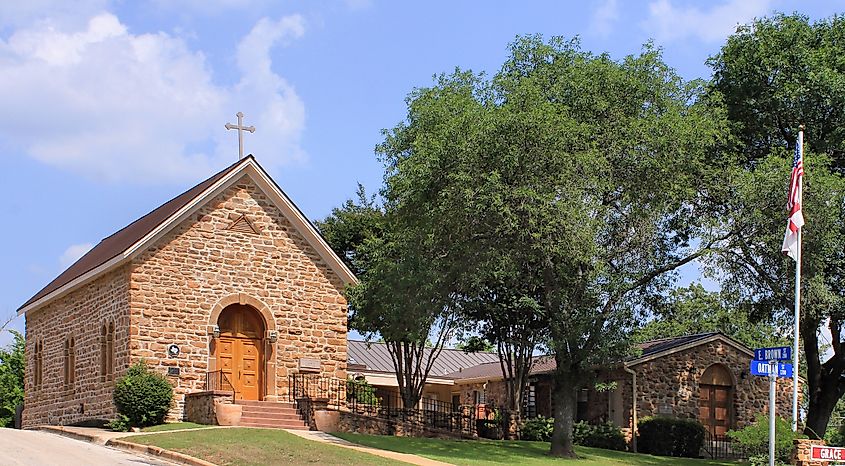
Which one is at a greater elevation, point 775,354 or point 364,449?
point 775,354

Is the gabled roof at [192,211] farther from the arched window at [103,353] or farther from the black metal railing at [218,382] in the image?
the black metal railing at [218,382]

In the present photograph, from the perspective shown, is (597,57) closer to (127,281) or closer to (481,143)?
(481,143)

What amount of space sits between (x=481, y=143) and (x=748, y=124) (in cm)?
1152

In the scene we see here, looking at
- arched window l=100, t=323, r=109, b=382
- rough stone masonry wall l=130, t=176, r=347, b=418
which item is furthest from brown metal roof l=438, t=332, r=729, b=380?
arched window l=100, t=323, r=109, b=382

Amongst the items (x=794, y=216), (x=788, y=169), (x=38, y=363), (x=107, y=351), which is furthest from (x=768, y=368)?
(x=38, y=363)

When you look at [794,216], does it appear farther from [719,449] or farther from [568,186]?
[719,449]

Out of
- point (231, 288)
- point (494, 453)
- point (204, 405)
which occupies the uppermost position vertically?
point (231, 288)

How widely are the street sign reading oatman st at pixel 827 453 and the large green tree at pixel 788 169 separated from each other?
549cm

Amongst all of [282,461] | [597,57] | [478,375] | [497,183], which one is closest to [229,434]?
[282,461]

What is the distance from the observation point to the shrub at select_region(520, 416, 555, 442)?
1324 inches

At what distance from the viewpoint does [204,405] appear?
84.2ft

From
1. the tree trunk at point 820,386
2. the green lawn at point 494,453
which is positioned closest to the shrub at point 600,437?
the green lawn at point 494,453

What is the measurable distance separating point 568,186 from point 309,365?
9.81 m

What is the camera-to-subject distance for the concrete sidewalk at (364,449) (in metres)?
20.8
